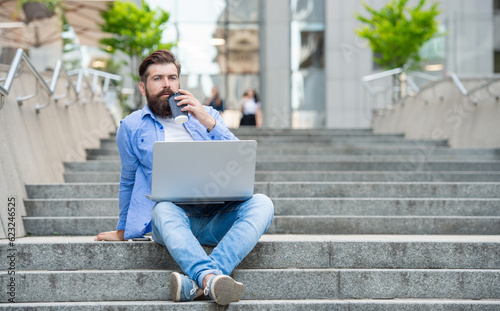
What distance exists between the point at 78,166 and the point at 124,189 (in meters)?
3.39

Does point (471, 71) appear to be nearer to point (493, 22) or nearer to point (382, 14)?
point (493, 22)

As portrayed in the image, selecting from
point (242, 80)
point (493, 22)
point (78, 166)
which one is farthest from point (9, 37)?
point (493, 22)

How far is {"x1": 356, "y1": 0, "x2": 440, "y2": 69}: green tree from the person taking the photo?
15477 millimetres

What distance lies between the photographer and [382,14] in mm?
16188

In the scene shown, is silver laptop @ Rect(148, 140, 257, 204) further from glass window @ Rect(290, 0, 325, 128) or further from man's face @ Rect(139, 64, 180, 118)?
glass window @ Rect(290, 0, 325, 128)

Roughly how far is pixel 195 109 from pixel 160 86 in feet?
1.20

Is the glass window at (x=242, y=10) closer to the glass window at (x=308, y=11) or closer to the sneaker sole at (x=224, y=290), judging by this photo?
the glass window at (x=308, y=11)

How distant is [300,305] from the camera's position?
3627 millimetres

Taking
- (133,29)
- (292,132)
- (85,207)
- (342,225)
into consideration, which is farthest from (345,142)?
(133,29)

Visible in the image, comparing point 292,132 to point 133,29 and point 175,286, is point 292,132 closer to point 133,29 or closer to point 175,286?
point 175,286

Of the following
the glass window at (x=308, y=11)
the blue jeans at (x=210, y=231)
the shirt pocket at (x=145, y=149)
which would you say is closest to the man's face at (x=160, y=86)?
the shirt pocket at (x=145, y=149)

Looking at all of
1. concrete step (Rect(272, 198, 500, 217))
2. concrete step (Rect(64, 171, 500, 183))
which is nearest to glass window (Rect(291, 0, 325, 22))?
concrete step (Rect(64, 171, 500, 183))

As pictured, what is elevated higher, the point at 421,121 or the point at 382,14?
the point at 382,14

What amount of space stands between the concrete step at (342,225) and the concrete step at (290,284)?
1.22 meters
